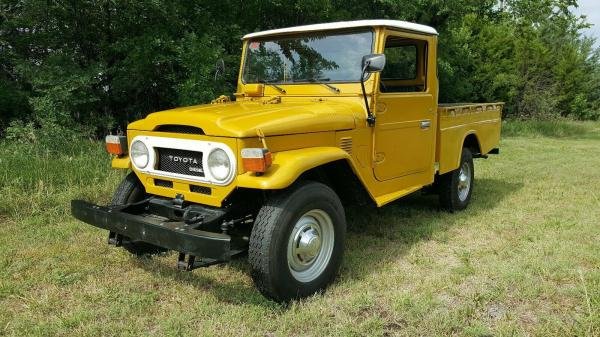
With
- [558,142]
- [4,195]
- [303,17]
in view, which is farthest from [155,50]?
[558,142]

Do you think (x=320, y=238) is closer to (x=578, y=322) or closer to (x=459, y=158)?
(x=578, y=322)

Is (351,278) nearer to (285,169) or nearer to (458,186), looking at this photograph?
(285,169)

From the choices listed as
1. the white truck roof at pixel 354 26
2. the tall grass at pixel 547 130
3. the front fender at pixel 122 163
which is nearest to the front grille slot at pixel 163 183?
the front fender at pixel 122 163

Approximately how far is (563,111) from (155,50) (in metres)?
20.8

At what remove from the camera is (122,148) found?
13.8 ft

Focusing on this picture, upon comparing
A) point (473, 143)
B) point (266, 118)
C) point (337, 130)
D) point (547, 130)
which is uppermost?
point (266, 118)

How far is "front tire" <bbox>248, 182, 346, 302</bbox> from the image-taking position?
10.7ft

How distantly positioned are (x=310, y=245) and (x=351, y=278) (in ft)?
1.92

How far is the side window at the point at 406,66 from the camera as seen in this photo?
5.06 m

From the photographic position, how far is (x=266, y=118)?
3574mm

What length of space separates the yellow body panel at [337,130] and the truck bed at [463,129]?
1 cm

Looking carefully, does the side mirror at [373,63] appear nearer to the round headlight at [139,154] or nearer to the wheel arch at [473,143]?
the round headlight at [139,154]

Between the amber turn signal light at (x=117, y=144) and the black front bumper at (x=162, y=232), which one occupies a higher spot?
the amber turn signal light at (x=117, y=144)

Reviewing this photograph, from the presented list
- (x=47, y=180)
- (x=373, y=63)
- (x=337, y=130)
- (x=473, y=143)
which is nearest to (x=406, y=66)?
(x=473, y=143)
